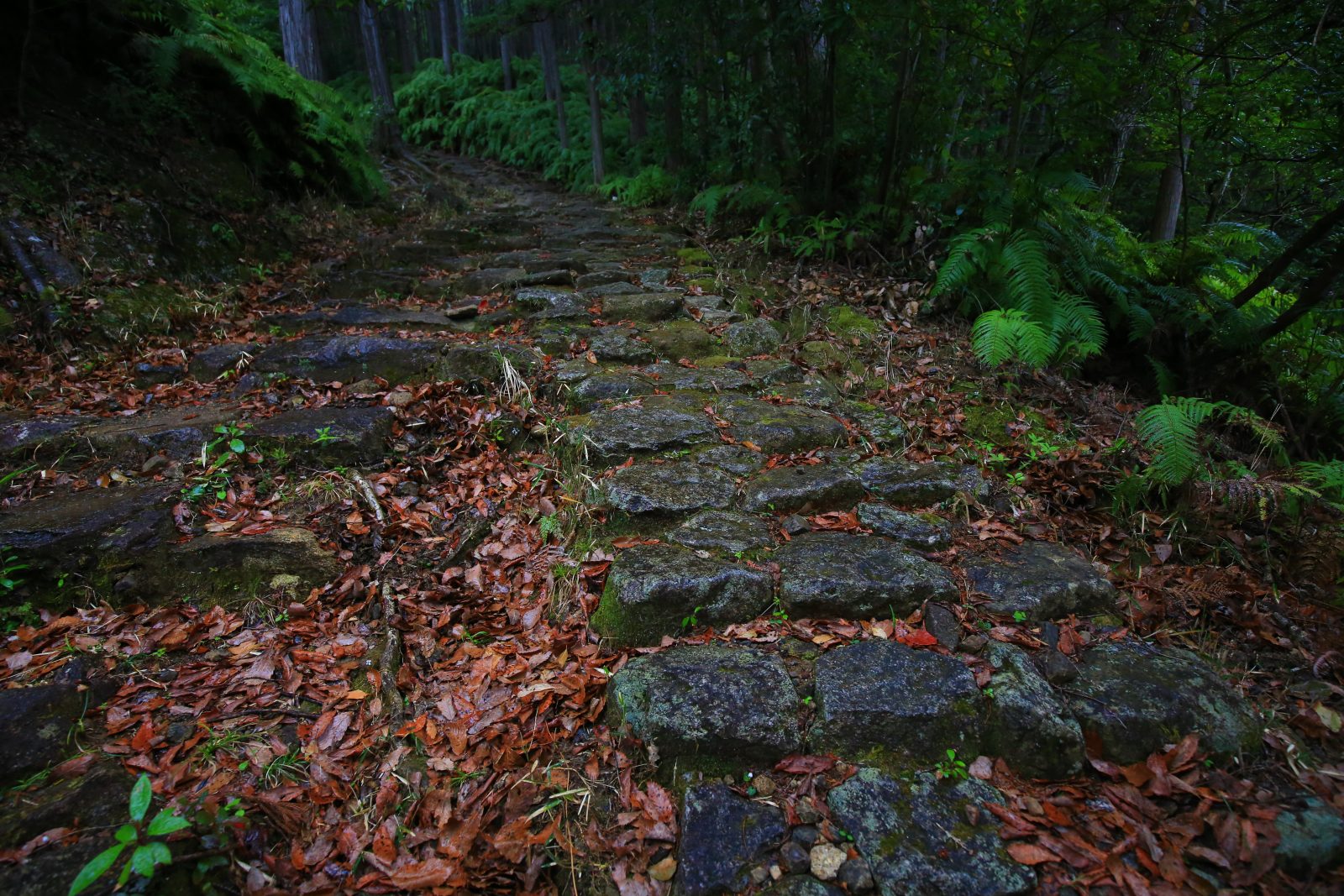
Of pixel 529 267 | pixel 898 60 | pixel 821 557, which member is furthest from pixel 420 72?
pixel 821 557

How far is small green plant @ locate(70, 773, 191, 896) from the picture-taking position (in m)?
1.52

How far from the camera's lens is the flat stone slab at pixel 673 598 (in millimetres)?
2592

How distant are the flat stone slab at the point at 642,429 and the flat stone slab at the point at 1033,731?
2.04m

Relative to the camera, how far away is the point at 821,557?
2.84 m

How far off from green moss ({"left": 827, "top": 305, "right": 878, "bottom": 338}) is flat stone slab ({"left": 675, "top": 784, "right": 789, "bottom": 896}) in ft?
13.2

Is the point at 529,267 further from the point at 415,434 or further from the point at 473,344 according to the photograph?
the point at 415,434

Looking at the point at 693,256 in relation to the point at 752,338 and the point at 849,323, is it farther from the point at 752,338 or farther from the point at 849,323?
the point at 849,323

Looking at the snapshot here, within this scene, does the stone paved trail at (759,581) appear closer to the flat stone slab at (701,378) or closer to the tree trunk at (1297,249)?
the flat stone slab at (701,378)

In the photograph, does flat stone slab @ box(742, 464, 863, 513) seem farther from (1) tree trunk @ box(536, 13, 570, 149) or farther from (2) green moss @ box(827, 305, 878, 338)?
(1) tree trunk @ box(536, 13, 570, 149)

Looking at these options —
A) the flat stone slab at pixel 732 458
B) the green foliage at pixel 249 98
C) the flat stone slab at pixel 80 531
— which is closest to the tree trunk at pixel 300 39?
the green foliage at pixel 249 98

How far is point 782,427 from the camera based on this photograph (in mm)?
3861

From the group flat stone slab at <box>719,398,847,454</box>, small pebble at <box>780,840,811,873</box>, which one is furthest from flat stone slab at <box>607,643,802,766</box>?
flat stone slab at <box>719,398,847,454</box>

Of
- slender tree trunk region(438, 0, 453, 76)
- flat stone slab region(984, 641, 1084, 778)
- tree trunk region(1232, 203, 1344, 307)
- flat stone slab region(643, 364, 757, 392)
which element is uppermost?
slender tree trunk region(438, 0, 453, 76)

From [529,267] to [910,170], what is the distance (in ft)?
12.8
